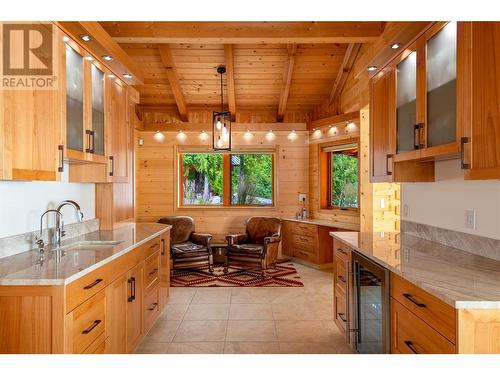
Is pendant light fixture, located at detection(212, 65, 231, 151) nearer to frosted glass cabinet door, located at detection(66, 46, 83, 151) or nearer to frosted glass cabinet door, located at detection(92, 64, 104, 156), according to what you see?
frosted glass cabinet door, located at detection(92, 64, 104, 156)

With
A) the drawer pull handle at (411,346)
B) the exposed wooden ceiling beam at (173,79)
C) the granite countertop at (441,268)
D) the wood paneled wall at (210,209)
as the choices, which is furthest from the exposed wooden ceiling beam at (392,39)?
the wood paneled wall at (210,209)

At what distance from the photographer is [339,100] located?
6.24 m

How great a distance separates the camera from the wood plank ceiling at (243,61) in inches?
158

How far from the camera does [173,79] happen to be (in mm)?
5707

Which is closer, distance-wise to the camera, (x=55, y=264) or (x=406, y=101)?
(x=55, y=264)

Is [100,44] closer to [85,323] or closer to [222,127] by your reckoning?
[85,323]

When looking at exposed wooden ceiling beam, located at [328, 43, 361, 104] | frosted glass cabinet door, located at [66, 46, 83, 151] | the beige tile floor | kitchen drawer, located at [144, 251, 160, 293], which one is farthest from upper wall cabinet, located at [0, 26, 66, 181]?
exposed wooden ceiling beam, located at [328, 43, 361, 104]

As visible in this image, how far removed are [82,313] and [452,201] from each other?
2.55 m

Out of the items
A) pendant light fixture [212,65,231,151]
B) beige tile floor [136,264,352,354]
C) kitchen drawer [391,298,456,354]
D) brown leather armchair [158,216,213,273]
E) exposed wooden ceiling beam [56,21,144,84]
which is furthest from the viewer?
brown leather armchair [158,216,213,273]

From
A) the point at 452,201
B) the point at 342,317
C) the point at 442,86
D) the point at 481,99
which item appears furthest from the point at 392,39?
the point at 342,317

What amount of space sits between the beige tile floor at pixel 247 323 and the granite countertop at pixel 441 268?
1.05 meters

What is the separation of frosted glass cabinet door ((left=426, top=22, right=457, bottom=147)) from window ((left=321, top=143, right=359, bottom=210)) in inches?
145

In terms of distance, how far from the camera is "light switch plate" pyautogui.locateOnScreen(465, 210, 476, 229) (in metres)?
2.31
